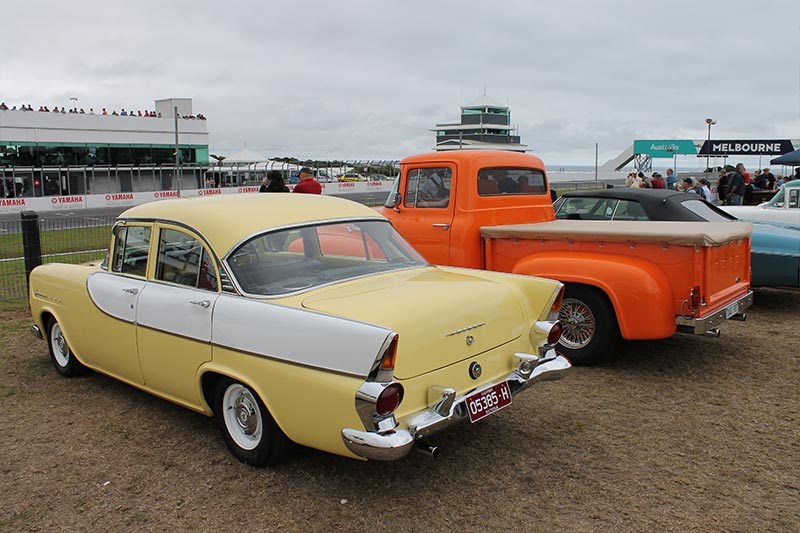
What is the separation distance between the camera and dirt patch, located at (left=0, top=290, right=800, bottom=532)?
368 cm

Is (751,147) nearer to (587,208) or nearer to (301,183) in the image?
(587,208)

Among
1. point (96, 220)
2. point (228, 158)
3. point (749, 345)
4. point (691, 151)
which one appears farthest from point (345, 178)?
point (749, 345)

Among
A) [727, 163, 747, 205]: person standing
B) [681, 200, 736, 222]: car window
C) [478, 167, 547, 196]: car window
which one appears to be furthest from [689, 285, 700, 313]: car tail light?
[727, 163, 747, 205]: person standing

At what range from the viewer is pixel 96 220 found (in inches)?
503

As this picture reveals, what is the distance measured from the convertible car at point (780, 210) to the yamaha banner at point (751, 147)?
111 feet

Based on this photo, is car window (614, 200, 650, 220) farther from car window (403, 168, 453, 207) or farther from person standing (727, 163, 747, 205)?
person standing (727, 163, 747, 205)

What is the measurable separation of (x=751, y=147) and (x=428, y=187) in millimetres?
41258

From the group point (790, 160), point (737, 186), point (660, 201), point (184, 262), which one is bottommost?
point (184, 262)

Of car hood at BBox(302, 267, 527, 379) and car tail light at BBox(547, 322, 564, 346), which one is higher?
car hood at BBox(302, 267, 527, 379)

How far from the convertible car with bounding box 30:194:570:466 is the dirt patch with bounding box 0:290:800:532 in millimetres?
332

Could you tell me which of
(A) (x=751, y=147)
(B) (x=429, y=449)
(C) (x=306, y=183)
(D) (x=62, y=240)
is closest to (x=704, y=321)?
(B) (x=429, y=449)

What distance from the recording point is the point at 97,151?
45188 mm

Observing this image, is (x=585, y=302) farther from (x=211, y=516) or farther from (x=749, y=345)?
(x=211, y=516)

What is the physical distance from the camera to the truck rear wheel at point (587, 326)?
6.09 metres
